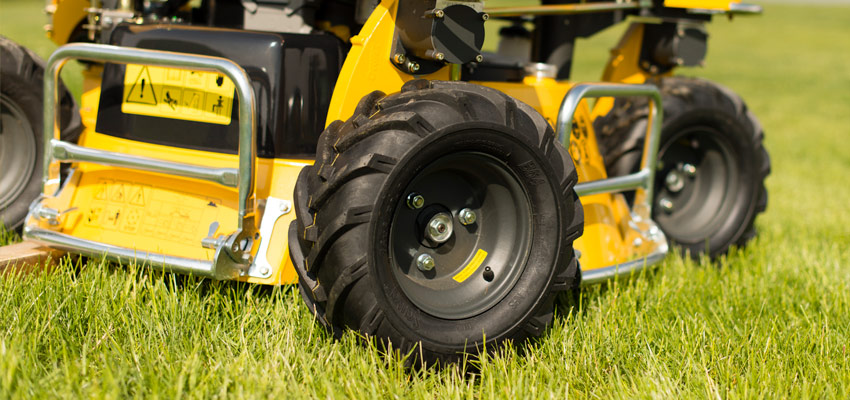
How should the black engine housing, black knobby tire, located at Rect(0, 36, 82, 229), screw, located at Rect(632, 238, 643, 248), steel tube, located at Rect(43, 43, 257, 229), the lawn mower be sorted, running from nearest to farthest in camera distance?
the lawn mower → steel tube, located at Rect(43, 43, 257, 229) → the black engine housing → black knobby tire, located at Rect(0, 36, 82, 229) → screw, located at Rect(632, 238, 643, 248)

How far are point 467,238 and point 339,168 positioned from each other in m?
0.65

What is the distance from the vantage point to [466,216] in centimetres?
290

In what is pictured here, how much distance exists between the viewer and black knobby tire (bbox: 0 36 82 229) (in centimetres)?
351

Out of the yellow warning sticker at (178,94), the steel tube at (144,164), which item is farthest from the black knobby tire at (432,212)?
the yellow warning sticker at (178,94)

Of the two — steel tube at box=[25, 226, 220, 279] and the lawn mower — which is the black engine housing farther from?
steel tube at box=[25, 226, 220, 279]

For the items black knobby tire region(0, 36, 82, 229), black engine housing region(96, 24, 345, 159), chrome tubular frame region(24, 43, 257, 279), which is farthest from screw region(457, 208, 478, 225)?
black knobby tire region(0, 36, 82, 229)

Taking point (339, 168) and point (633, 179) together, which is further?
point (633, 179)

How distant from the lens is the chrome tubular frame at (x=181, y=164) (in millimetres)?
2672

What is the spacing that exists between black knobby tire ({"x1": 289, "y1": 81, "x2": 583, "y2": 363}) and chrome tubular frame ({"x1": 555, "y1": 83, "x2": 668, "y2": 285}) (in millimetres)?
290

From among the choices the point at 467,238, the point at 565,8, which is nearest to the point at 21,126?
the point at 467,238

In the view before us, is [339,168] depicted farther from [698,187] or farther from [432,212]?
[698,187]

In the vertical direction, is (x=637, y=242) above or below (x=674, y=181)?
below

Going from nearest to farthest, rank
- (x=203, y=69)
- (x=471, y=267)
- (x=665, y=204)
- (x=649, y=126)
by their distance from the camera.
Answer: (x=203, y=69) < (x=471, y=267) < (x=649, y=126) < (x=665, y=204)

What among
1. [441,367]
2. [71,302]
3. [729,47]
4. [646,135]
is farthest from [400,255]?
[729,47]
